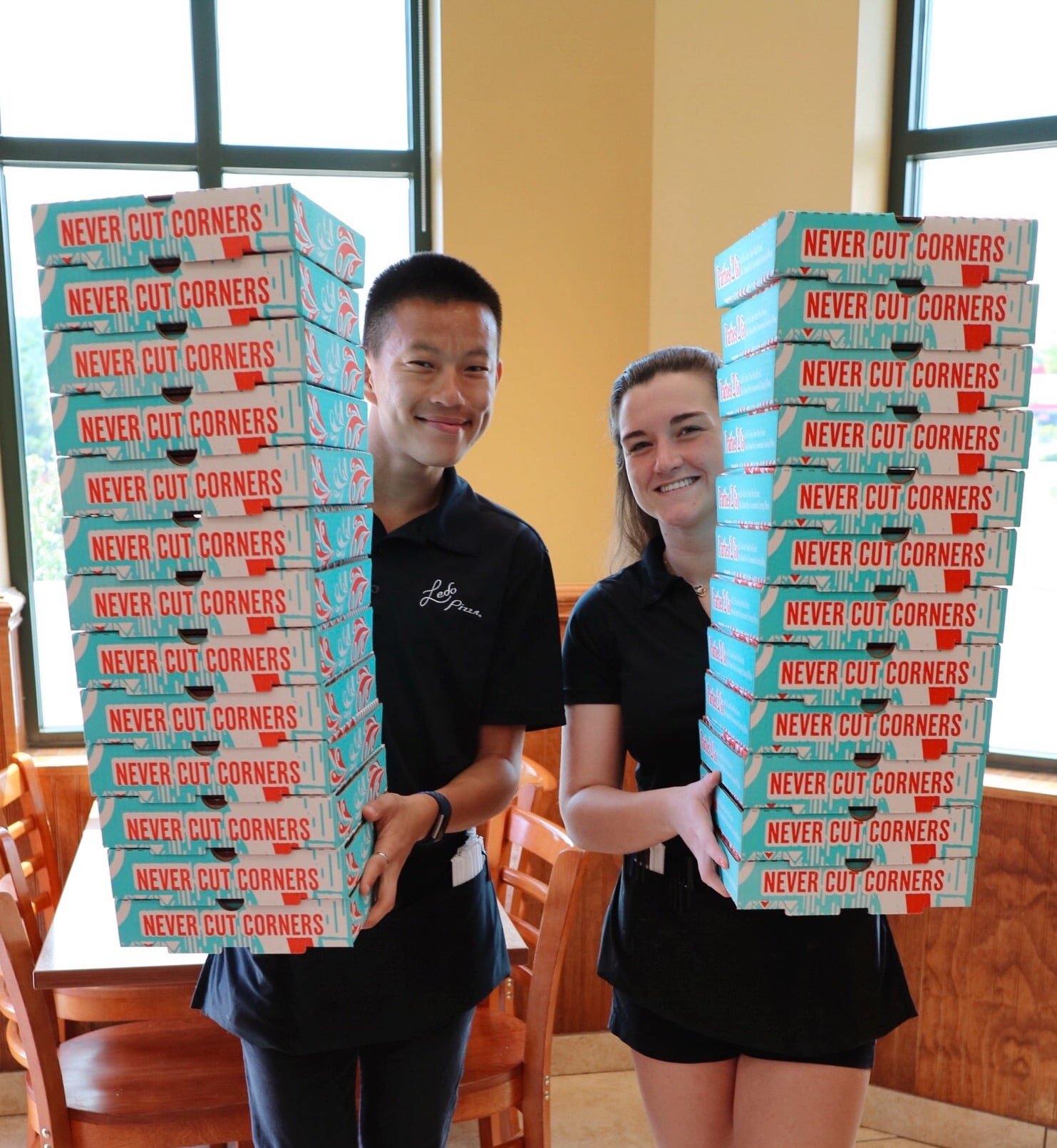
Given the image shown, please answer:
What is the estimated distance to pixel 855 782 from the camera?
1.01 metres

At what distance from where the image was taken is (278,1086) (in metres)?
1.15

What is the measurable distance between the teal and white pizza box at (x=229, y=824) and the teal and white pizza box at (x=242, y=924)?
6cm

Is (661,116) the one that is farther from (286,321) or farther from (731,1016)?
(731,1016)

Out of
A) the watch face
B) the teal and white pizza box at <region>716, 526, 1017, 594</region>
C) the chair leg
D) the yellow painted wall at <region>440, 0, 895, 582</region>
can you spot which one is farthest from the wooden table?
the yellow painted wall at <region>440, 0, 895, 582</region>

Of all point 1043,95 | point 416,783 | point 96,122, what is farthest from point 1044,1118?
point 96,122

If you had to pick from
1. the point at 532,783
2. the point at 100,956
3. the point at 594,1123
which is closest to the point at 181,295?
the point at 100,956

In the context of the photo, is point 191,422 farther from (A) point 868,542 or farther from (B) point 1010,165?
(B) point 1010,165

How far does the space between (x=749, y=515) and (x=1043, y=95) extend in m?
1.92

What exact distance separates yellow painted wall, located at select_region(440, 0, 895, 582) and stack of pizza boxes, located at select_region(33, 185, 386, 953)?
5.16 feet

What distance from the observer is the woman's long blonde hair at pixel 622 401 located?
1.25m

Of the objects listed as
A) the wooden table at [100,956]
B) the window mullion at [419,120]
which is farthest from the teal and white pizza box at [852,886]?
the window mullion at [419,120]

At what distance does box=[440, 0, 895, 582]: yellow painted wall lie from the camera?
2309 mm

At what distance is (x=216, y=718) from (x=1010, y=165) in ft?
7.47

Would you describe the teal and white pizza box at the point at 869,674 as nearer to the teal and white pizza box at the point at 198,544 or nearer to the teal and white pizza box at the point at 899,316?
the teal and white pizza box at the point at 899,316
